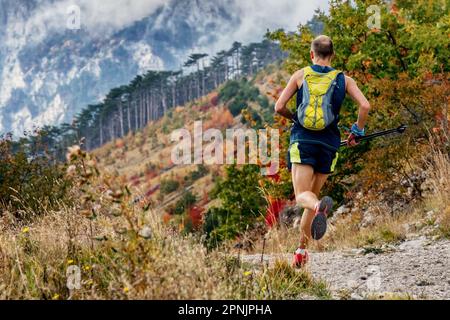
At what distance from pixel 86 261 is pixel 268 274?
1377mm

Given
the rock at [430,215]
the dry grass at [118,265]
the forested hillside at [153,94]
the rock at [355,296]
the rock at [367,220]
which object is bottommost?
the forested hillside at [153,94]

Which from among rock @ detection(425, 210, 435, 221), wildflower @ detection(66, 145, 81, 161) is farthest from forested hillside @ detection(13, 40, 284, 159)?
wildflower @ detection(66, 145, 81, 161)

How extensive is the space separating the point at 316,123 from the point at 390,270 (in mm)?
1612

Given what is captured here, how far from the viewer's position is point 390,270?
497 cm

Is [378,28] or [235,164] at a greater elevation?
[378,28]

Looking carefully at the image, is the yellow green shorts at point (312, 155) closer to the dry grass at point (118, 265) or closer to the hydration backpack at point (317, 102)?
the hydration backpack at point (317, 102)

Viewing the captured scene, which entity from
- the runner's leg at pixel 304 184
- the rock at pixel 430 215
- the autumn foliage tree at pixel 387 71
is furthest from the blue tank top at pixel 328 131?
the autumn foliage tree at pixel 387 71

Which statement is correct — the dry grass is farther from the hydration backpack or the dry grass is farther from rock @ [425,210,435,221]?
rock @ [425,210,435,221]

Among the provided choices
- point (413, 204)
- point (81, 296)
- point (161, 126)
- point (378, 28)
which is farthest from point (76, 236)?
point (161, 126)

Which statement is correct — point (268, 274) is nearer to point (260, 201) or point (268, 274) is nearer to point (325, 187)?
point (325, 187)

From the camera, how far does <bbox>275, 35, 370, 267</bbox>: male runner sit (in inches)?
175

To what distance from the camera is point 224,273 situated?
3725 millimetres

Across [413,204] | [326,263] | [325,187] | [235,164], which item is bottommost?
[235,164]

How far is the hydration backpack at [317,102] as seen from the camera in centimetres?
445
